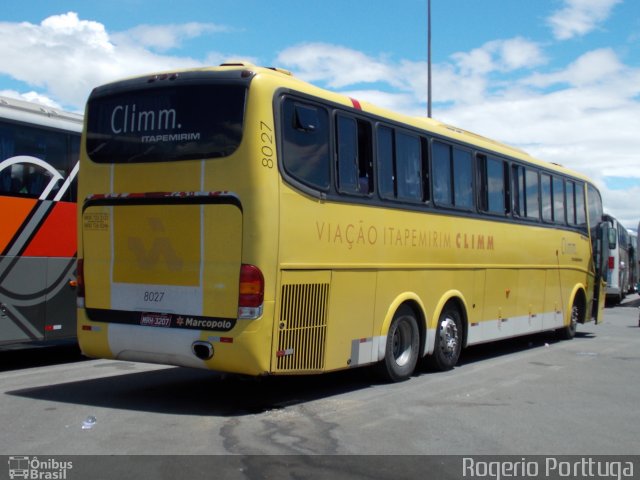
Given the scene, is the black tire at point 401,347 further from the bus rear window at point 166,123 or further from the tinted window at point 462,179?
the bus rear window at point 166,123

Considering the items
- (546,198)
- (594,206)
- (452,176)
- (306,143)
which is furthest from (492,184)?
(594,206)

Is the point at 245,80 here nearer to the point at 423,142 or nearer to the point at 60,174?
the point at 423,142

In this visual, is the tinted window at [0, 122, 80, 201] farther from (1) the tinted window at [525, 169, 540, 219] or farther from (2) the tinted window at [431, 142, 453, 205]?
(1) the tinted window at [525, 169, 540, 219]

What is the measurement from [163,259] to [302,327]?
1.65m

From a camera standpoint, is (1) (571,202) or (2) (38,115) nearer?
(2) (38,115)

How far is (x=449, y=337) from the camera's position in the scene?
37.8 ft

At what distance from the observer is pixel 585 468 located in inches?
248

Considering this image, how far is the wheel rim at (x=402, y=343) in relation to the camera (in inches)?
406

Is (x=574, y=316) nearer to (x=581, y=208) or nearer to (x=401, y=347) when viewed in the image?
(x=581, y=208)

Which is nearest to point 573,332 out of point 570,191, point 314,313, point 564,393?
point 570,191

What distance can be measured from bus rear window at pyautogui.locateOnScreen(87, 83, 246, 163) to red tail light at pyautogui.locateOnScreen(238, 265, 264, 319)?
125 cm

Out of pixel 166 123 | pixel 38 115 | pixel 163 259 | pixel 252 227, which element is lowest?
pixel 163 259

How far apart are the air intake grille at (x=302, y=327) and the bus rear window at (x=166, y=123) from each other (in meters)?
1.69

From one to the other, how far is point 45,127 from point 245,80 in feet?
15.5
